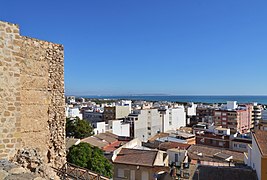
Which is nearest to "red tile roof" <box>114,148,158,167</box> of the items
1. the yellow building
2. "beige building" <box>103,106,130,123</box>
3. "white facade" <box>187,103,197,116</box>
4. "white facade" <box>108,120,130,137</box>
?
the yellow building

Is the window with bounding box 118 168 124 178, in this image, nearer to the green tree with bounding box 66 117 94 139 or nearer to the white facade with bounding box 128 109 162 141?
the green tree with bounding box 66 117 94 139

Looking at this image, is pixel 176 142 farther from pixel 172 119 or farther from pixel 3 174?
pixel 3 174

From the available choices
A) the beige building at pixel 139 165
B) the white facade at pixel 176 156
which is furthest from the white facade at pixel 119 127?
the beige building at pixel 139 165

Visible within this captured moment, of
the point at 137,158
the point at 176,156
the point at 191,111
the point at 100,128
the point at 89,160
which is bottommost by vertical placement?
the point at 100,128

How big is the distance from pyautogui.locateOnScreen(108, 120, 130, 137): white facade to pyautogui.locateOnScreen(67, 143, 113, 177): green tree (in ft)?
87.9

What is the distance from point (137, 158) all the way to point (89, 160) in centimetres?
408

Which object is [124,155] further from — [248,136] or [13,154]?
[248,136]

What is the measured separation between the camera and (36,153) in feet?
18.9

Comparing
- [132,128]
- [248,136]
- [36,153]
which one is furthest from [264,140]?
[132,128]

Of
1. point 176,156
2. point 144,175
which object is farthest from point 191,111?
point 144,175

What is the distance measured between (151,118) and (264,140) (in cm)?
4162

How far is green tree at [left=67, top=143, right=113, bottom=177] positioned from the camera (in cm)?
2114

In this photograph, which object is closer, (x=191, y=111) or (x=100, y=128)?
(x=100, y=128)

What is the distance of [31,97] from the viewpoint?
6.22 metres
